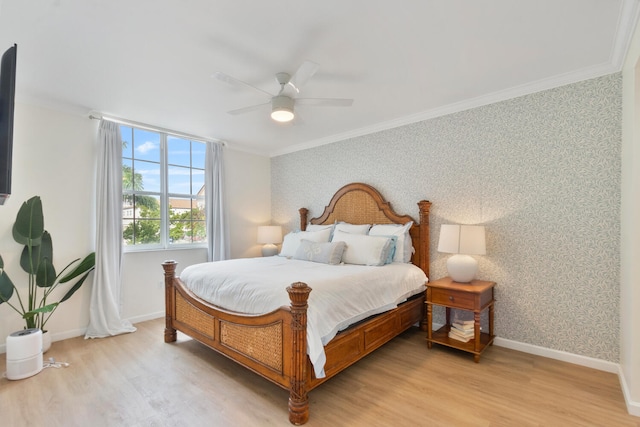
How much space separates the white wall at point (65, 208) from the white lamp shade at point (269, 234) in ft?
4.04

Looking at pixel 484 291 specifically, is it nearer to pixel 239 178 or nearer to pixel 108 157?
pixel 239 178

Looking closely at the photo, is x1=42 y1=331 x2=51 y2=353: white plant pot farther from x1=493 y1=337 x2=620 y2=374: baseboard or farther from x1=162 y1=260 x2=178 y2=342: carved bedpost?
x1=493 y1=337 x2=620 y2=374: baseboard

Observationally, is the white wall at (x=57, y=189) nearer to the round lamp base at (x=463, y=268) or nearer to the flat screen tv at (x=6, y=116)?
the flat screen tv at (x=6, y=116)

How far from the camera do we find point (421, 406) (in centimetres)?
204

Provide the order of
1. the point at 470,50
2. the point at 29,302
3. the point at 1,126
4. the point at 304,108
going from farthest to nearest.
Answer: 1. the point at 304,108
2. the point at 29,302
3. the point at 470,50
4. the point at 1,126

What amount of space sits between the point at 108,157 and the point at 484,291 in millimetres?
4204

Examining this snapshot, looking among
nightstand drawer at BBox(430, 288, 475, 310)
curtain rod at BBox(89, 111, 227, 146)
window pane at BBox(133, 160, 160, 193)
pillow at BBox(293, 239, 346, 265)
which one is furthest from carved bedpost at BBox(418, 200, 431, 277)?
window pane at BBox(133, 160, 160, 193)

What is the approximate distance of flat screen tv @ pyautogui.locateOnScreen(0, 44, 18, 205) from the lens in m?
1.37

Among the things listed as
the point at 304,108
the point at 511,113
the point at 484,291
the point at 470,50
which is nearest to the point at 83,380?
the point at 304,108

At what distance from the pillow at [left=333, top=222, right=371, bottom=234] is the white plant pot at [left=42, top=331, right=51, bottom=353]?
318 centimetres

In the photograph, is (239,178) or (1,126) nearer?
(1,126)

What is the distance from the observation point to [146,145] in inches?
157

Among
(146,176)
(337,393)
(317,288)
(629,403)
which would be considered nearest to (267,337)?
(317,288)

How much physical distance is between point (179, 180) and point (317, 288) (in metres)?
3.09
